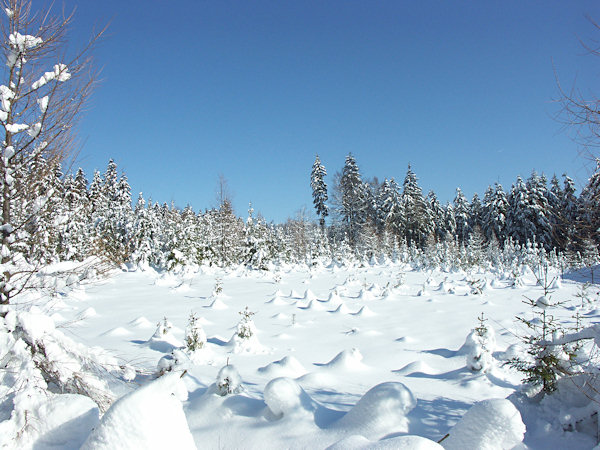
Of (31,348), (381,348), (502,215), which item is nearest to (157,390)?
(31,348)

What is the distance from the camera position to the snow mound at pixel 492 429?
9.19 feet

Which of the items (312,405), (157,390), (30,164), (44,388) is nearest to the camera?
(157,390)

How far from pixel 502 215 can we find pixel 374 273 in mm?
30975

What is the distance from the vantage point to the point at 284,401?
3.55 metres

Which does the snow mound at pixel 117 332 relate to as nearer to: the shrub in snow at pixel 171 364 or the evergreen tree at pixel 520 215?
the shrub in snow at pixel 171 364

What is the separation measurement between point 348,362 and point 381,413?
2.41 m

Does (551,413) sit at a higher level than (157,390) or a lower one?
lower

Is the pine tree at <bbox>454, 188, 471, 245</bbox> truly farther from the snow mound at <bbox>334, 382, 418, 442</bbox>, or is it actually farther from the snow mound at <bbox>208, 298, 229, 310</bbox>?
the snow mound at <bbox>334, 382, 418, 442</bbox>

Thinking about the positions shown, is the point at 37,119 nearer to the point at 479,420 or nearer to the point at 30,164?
the point at 30,164

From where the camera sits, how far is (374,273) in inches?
699

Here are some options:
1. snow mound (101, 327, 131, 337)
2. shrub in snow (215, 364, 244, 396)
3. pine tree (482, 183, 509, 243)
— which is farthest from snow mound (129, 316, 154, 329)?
pine tree (482, 183, 509, 243)

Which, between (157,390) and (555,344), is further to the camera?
(555,344)

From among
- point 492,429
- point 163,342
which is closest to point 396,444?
point 492,429

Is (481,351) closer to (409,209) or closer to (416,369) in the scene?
(416,369)
